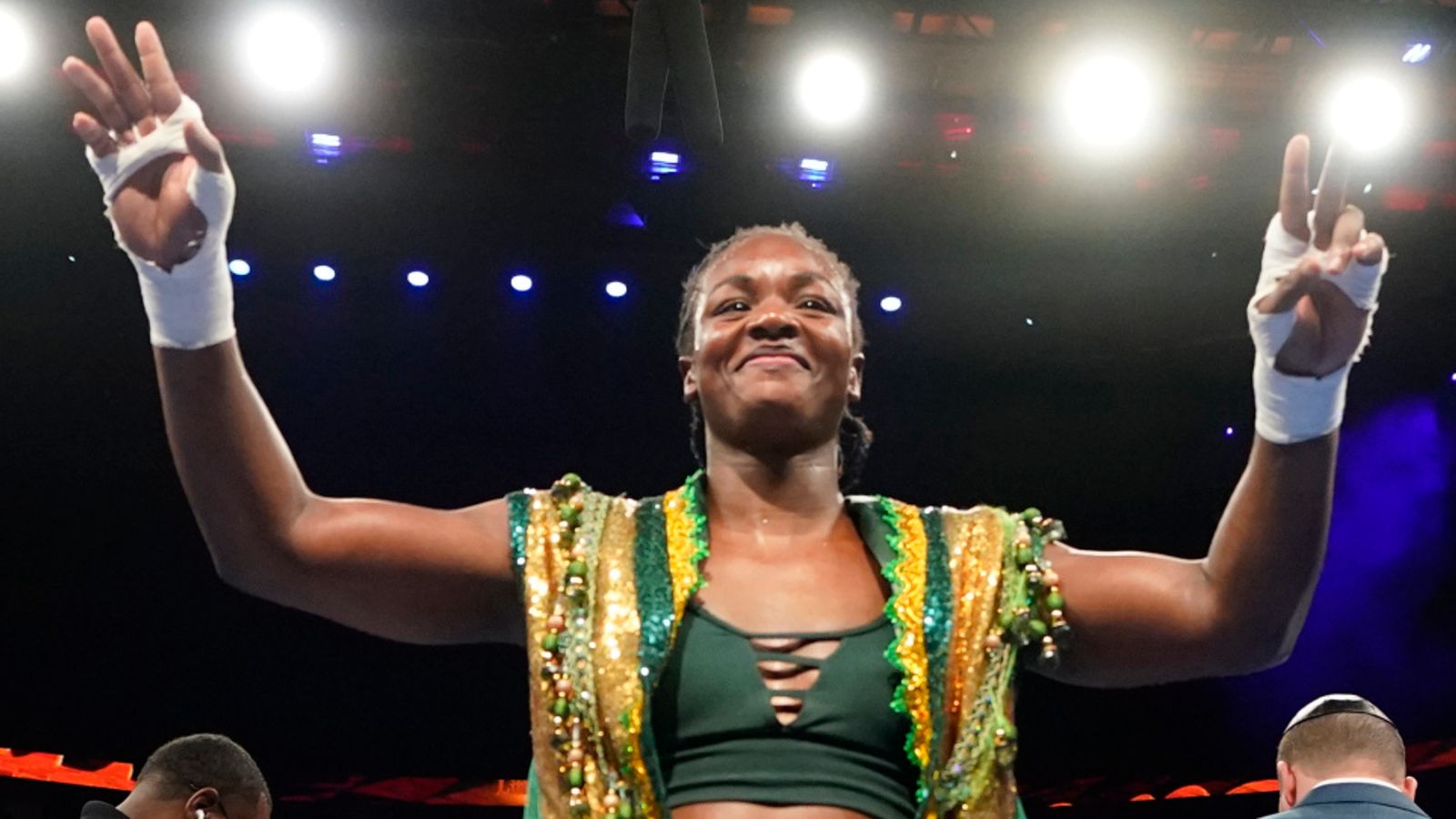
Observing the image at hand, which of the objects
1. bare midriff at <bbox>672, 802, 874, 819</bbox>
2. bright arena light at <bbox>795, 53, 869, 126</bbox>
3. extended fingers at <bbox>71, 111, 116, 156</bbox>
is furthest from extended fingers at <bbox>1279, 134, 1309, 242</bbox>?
bright arena light at <bbox>795, 53, 869, 126</bbox>

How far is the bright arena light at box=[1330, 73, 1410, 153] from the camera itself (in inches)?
156

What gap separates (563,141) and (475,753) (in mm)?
2601

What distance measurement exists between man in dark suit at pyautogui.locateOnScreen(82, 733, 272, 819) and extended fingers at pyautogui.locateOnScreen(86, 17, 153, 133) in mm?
1659

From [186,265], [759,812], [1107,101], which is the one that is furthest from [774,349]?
[1107,101]

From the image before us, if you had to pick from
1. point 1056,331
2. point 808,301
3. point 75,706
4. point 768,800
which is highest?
point 1056,331

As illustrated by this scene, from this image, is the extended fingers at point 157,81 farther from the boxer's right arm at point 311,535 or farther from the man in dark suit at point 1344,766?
the man in dark suit at point 1344,766

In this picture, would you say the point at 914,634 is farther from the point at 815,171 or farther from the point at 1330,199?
the point at 815,171

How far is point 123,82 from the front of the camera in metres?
1.23

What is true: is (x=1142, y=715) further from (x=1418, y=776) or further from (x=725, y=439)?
(x=725, y=439)

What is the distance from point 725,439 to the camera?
157 centimetres

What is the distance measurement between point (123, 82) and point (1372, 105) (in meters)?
Result: 3.67

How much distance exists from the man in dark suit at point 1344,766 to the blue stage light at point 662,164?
268cm

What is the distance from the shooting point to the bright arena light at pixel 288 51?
3.89 meters

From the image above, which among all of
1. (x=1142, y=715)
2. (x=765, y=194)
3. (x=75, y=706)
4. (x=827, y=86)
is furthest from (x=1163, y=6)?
(x=75, y=706)
